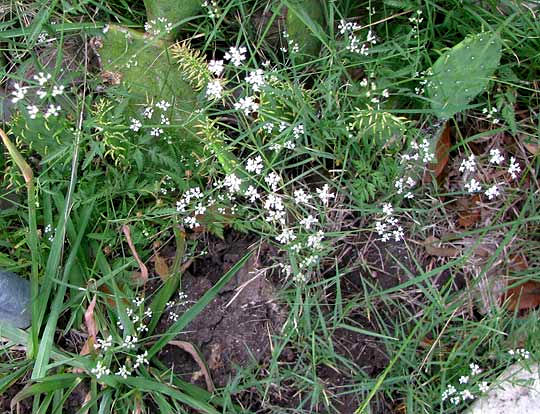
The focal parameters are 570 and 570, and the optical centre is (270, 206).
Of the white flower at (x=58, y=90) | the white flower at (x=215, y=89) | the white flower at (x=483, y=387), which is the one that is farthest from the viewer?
the white flower at (x=483, y=387)

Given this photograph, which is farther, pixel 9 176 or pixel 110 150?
pixel 9 176

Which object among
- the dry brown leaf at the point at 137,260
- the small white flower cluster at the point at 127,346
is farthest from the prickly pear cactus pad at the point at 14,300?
the dry brown leaf at the point at 137,260

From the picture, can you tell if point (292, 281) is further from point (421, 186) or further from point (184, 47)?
point (184, 47)

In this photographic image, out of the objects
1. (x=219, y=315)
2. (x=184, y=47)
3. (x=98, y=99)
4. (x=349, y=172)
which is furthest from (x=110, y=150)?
(x=349, y=172)

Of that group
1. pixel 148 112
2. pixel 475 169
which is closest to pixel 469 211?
pixel 475 169

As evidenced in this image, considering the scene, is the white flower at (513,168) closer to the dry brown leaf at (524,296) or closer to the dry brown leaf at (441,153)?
the dry brown leaf at (441,153)

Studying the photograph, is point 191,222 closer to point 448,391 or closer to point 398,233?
point 398,233
